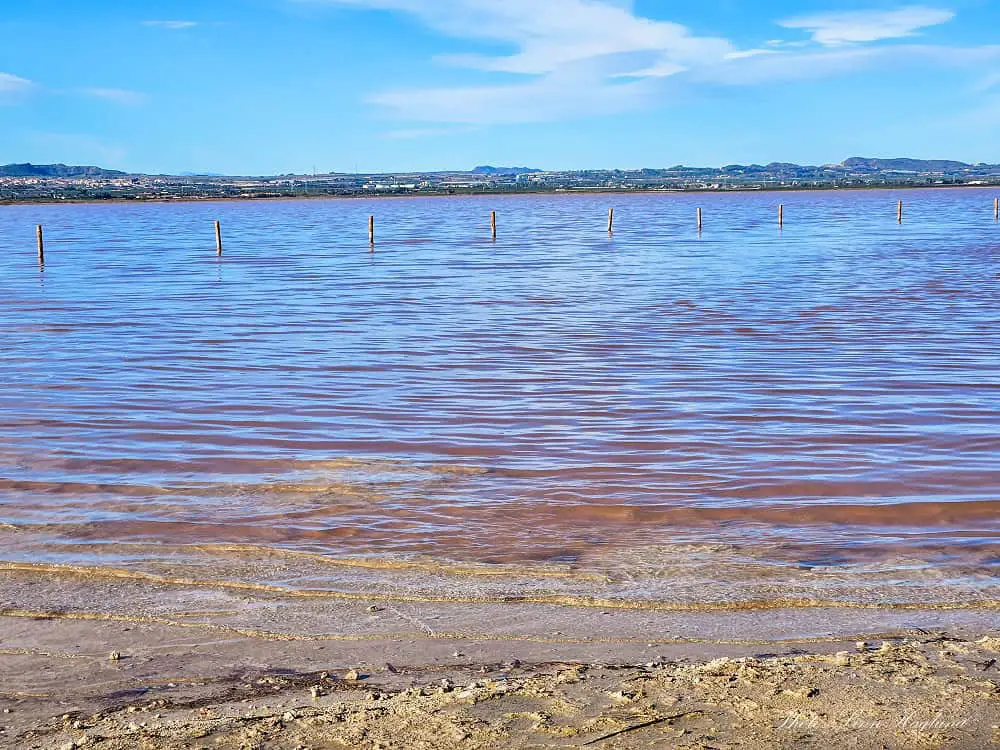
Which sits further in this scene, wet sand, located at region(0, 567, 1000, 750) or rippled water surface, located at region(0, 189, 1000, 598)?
rippled water surface, located at region(0, 189, 1000, 598)

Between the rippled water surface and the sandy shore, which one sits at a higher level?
the sandy shore

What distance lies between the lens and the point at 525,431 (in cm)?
1088

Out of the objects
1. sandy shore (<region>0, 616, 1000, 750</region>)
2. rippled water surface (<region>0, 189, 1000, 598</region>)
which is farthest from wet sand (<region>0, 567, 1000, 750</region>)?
rippled water surface (<region>0, 189, 1000, 598</region>)

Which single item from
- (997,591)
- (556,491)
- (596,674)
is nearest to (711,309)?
(556,491)

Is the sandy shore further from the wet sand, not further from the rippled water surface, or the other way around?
the rippled water surface

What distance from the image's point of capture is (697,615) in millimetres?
5934

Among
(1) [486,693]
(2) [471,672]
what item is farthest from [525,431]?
(1) [486,693]

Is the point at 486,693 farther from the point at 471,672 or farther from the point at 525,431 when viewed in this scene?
the point at 525,431

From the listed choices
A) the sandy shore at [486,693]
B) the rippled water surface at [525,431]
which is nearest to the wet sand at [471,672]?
the sandy shore at [486,693]

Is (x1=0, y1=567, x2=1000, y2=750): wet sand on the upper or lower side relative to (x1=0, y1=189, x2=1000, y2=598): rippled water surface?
upper

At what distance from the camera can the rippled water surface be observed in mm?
7488

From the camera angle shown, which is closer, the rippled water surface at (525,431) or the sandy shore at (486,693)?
the sandy shore at (486,693)

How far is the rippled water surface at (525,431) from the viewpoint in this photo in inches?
295

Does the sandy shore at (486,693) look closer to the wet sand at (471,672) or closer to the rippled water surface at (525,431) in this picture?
the wet sand at (471,672)
